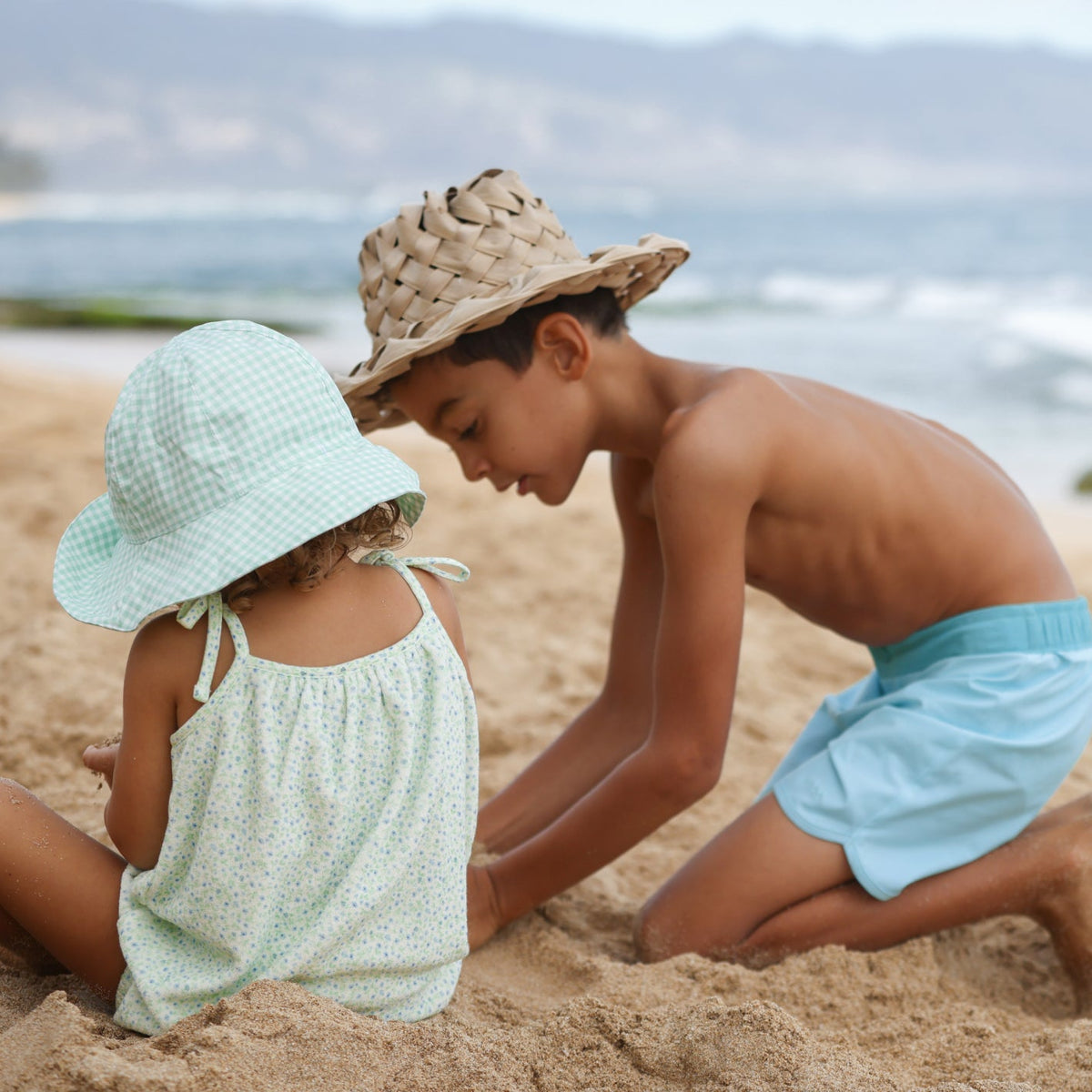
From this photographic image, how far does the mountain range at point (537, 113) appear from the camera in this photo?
64938 mm

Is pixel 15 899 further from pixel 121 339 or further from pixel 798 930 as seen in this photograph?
pixel 121 339

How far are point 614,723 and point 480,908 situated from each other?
0.51 m

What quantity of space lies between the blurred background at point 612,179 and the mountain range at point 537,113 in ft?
1.15

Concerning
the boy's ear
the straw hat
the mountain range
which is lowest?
the mountain range

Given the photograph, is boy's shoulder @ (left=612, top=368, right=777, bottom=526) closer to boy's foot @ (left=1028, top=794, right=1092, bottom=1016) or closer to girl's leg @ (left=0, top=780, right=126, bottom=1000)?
boy's foot @ (left=1028, top=794, right=1092, bottom=1016)

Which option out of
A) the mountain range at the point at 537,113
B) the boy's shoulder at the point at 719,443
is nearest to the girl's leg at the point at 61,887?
the boy's shoulder at the point at 719,443

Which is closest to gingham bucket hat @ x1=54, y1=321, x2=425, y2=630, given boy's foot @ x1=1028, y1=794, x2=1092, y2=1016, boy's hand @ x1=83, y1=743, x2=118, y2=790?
boy's hand @ x1=83, y1=743, x2=118, y2=790

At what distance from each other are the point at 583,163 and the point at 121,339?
65.9 m

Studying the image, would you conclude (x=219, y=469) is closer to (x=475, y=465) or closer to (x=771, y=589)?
(x=475, y=465)

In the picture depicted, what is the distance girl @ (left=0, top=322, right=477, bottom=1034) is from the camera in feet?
4.09

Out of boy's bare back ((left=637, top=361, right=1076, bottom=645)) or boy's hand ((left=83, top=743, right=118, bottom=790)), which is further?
boy's bare back ((left=637, top=361, right=1076, bottom=645))

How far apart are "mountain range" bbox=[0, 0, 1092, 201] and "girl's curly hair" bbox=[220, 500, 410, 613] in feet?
171

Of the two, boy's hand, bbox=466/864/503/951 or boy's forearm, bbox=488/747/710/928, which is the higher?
boy's forearm, bbox=488/747/710/928

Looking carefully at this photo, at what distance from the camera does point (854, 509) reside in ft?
6.29
